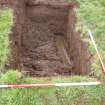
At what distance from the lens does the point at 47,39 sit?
822cm

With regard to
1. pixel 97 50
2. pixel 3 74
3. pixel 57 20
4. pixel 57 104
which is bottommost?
pixel 57 104

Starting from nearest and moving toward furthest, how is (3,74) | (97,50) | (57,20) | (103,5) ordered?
(3,74)
(97,50)
(103,5)
(57,20)

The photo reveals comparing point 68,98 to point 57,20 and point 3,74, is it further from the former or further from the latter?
point 57,20

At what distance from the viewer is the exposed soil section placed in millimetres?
6642

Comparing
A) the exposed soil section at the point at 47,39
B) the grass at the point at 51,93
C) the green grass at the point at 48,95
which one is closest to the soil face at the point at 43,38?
the exposed soil section at the point at 47,39

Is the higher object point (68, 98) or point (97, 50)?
point (97, 50)

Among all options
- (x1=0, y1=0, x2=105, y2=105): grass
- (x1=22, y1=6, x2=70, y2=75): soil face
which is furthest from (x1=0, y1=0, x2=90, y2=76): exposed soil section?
(x1=0, y1=0, x2=105, y2=105): grass

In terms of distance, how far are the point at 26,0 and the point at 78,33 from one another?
213 centimetres

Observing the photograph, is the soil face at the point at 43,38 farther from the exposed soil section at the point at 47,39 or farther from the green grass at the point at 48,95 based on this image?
the green grass at the point at 48,95

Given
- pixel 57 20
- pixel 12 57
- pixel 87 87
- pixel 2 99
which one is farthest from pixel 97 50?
pixel 57 20

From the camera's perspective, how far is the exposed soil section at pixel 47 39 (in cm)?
664

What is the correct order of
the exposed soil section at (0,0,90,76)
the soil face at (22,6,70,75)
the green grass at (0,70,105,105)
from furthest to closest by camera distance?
the soil face at (22,6,70,75), the exposed soil section at (0,0,90,76), the green grass at (0,70,105,105)

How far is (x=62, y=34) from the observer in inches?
338

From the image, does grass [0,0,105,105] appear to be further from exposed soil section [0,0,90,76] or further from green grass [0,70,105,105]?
exposed soil section [0,0,90,76]
